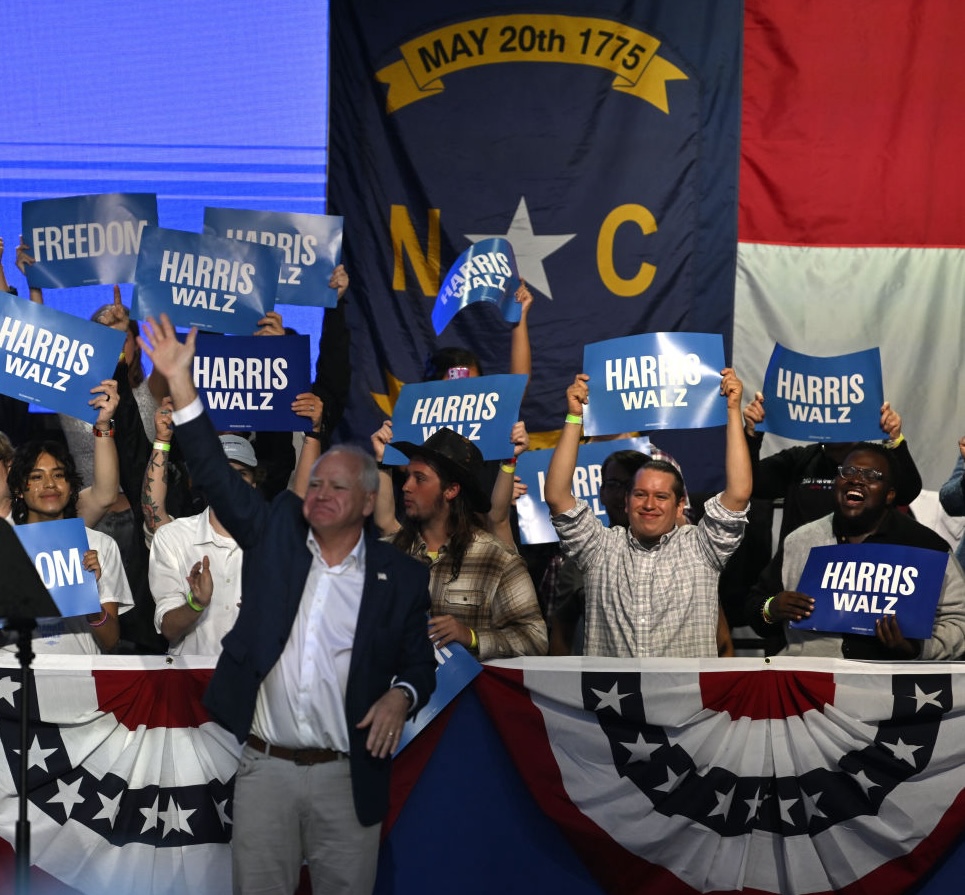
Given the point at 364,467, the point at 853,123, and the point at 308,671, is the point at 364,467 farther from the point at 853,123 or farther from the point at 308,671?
the point at 853,123

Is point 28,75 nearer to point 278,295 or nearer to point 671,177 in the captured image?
point 278,295

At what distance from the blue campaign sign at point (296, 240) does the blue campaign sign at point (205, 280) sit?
31 centimetres

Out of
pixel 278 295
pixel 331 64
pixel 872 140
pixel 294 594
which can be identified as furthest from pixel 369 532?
pixel 872 140

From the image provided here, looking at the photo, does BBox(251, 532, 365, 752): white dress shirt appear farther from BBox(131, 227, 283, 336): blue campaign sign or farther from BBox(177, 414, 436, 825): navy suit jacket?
BBox(131, 227, 283, 336): blue campaign sign

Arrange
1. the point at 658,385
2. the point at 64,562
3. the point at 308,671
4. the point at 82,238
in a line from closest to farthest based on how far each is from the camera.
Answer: the point at 308,671, the point at 64,562, the point at 658,385, the point at 82,238

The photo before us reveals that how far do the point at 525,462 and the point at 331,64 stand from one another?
2.73m

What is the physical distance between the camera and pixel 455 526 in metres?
4.96

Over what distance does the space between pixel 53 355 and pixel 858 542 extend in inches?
120

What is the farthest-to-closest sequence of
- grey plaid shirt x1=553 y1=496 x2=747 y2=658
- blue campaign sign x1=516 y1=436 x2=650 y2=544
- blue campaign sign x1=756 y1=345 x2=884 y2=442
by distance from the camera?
blue campaign sign x1=516 y1=436 x2=650 y2=544, blue campaign sign x1=756 y1=345 x2=884 y2=442, grey plaid shirt x1=553 y1=496 x2=747 y2=658

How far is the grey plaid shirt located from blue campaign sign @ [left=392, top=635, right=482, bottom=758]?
0.53 metres

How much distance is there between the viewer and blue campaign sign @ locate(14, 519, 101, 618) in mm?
4664

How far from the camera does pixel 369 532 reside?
3912 mm

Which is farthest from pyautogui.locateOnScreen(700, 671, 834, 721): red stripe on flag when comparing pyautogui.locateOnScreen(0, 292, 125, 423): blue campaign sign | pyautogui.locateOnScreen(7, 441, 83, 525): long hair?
pyautogui.locateOnScreen(0, 292, 125, 423): blue campaign sign

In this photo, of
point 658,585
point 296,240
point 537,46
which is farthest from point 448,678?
point 537,46
